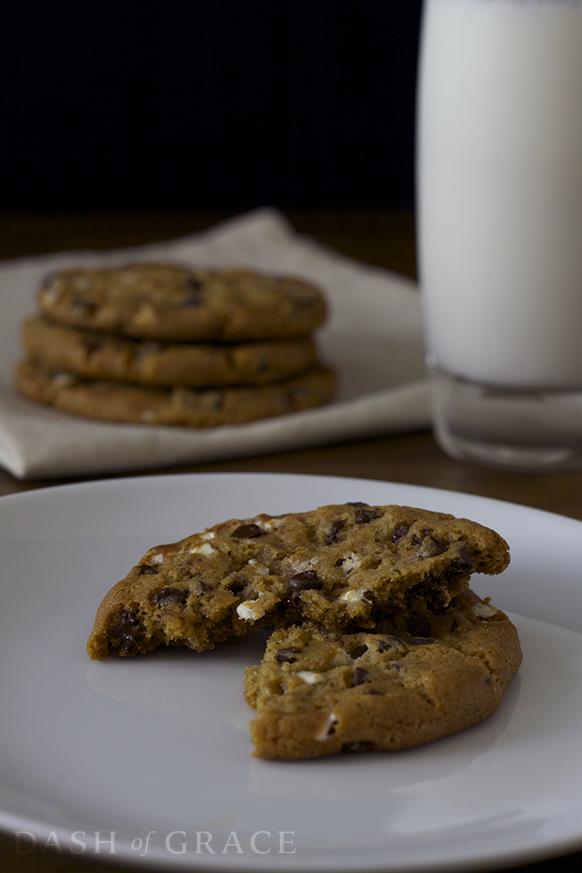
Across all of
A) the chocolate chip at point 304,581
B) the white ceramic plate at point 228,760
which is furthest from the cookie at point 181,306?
the chocolate chip at point 304,581

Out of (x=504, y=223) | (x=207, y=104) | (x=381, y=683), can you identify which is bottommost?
(x=207, y=104)

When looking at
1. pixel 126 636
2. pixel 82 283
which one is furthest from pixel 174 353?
pixel 126 636

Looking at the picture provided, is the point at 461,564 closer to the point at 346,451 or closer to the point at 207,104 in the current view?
the point at 346,451

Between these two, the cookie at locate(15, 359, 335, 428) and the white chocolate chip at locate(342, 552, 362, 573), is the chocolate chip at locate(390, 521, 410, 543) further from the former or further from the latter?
the cookie at locate(15, 359, 335, 428)

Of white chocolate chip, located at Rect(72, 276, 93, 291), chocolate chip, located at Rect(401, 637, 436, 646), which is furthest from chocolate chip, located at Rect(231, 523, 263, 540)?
white chocolate chip, located at Rect(72, 276, 93, 291)

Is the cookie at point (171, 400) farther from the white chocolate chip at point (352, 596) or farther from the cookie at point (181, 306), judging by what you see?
the white chocolate chip at point (352, 596)

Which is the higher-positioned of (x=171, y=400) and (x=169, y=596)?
(x=169, y=596)
